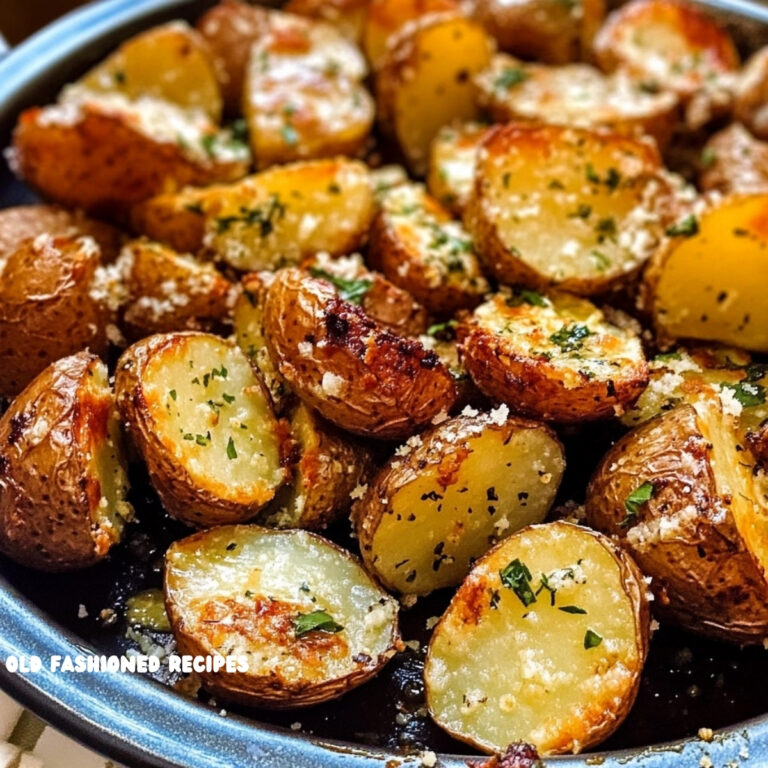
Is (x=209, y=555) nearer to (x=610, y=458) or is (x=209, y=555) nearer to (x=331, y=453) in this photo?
(x=331, y=453)

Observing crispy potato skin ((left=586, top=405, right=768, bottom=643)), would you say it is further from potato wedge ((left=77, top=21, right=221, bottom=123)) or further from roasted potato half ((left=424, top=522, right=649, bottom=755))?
potato wedge ((left=77, top=21, right=221, bottom=123))

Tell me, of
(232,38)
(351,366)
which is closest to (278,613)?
(351,366)

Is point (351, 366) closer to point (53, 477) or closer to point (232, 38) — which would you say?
point (53, 477)

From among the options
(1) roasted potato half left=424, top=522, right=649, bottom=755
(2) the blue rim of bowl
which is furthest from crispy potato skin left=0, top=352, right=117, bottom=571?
(1) roasted potato half left=424, top=522, right=649, bottom=755

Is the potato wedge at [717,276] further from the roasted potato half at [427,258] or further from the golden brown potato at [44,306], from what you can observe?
the golden brown potato at [44,306]

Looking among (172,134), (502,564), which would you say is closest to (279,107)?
(172,134)

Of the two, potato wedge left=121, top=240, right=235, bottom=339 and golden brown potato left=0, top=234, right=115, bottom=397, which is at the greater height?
golden brown potato left=0, top=234, right=115, bottom=397

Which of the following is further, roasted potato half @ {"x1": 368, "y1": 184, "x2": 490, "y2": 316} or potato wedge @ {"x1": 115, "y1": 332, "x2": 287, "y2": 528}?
roasted potato half @ {"x1": 368, "y1": 184, "x2": 490, "y2": 316}
